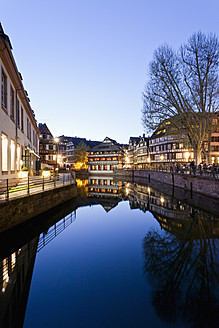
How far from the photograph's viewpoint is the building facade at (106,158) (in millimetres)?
66375

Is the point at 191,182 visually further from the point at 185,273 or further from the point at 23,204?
the point at 23,204

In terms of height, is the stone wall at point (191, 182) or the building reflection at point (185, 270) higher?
the stone wall at point (191, 182)

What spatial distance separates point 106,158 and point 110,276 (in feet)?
204

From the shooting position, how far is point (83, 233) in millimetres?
10805

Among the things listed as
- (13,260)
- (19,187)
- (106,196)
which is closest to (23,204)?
(19,187)

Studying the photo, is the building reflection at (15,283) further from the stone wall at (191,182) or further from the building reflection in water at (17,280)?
the stone wall at (191,182)

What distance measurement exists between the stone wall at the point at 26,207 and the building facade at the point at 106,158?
5148cm

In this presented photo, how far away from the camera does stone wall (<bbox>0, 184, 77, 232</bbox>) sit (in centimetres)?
820

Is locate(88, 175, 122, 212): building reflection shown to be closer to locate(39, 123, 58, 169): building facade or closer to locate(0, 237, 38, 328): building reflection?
locate(0, 237, 38, 328): building reflection

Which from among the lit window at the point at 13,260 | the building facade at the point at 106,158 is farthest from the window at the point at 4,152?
the building facade at the point at 106,158

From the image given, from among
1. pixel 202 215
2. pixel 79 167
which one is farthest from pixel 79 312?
pixel 79 167

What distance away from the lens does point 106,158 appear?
67812mm

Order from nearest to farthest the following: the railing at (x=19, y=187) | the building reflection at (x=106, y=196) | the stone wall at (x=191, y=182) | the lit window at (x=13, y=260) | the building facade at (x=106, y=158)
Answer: the lit window at (x=13, y=260) → the railing at (x=19, y=187) → the stone wall at (x=191, y=182) → the building reflection at (x=106, y=196) → the building facade at (x=106, y=158)

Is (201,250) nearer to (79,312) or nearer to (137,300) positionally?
(137,300)
